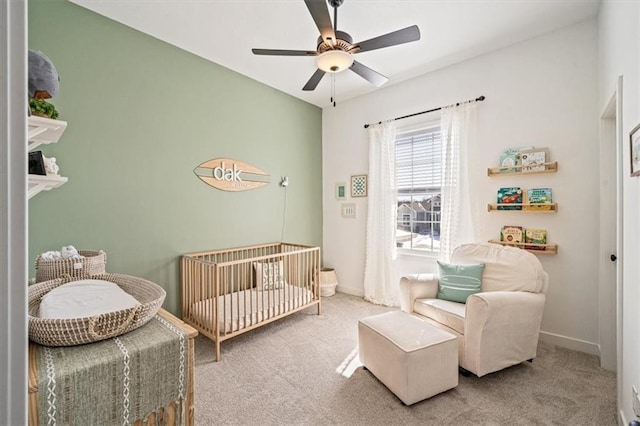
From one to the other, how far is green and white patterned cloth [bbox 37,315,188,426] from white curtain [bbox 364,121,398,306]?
295cm

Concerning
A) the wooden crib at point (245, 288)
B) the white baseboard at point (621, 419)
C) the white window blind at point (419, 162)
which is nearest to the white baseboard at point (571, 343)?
the white baseboard at point (621, 419)

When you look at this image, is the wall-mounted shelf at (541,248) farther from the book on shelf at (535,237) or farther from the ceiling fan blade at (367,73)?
the ceiling fan blade at (367,73)

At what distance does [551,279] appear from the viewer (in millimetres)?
2662

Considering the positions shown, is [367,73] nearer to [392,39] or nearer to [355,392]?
[392,39]

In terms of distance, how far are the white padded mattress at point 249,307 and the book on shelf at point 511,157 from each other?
2.41m

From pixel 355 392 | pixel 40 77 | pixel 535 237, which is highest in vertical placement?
pixel 40 77

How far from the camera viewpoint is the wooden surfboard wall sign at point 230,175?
310 cm

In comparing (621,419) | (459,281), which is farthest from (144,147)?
(621,419)

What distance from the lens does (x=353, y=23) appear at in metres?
2.49

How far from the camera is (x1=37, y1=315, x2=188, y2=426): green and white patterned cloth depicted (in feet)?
2.80

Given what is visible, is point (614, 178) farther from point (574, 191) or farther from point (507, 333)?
point (507, 333)

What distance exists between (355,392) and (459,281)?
129 cm

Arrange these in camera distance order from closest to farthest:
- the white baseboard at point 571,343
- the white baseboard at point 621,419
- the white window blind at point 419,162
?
the white baseboard at point 621,419
the white baseboard at point 571,343
the white window blind at point 419,162

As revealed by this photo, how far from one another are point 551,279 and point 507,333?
101 cm
